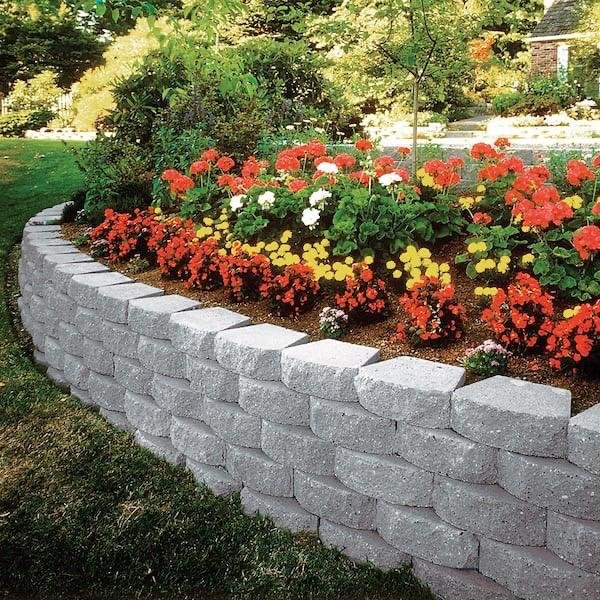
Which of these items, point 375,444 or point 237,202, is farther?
point 237,202

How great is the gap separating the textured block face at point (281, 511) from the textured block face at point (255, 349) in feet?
1.63

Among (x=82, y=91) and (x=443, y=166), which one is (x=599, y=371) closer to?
(x=443, y=166)

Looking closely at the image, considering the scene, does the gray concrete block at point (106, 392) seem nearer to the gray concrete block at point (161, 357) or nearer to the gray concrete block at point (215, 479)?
the gray concrete block at point (161, 357)

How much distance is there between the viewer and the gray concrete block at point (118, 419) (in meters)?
3.66

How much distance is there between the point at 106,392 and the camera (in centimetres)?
380

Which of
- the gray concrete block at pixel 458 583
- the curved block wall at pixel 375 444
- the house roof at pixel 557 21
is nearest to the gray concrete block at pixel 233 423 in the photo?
the curved block wall at pixel 375 444

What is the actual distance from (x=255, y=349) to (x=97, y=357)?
1.31m

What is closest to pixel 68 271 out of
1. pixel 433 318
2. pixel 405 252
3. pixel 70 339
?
pixel 70 339

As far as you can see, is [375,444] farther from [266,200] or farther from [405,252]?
[266,200]

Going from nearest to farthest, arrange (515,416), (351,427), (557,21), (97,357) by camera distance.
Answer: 1. (515,416)
2. (351,427)
3. (97,357)
4. (557,21)

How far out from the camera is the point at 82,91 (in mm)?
18688

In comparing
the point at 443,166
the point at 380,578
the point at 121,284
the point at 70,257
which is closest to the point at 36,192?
the point at 70,257

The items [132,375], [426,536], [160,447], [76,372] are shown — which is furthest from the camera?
[76,372]

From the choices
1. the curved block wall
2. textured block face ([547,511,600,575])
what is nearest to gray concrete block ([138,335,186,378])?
the curved block wall
